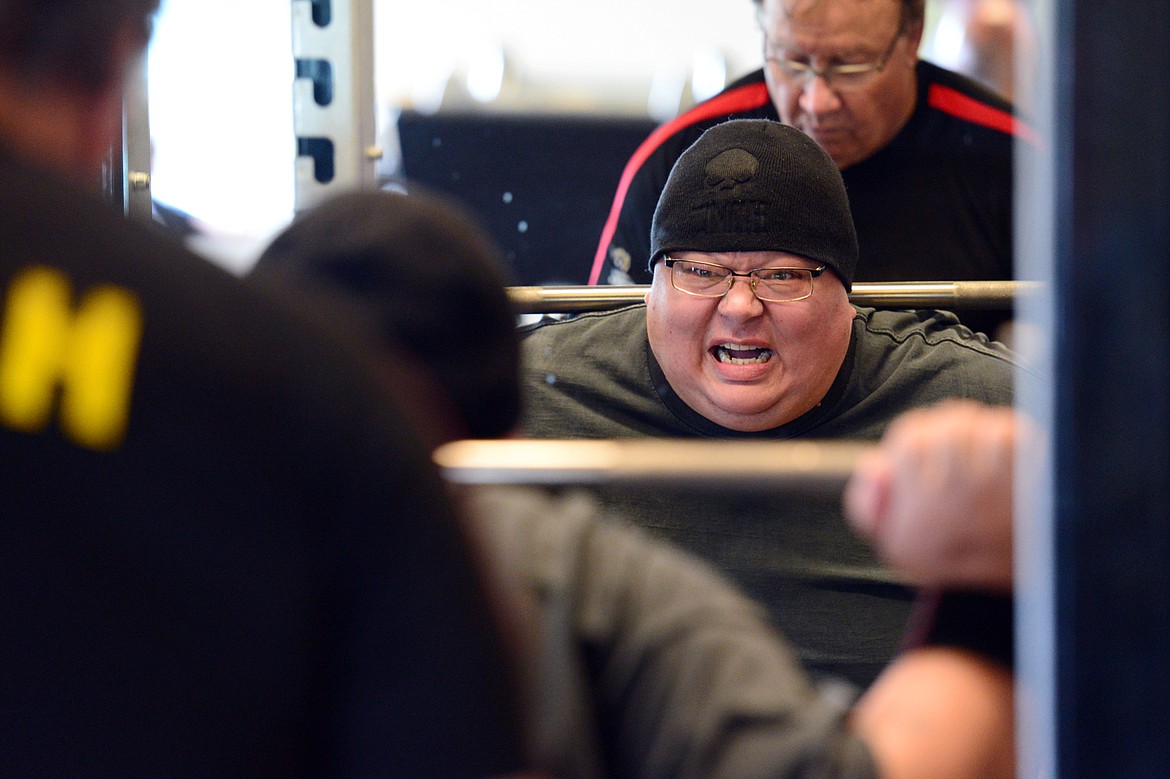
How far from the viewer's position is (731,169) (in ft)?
5.20

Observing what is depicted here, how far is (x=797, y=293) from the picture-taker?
1.61m

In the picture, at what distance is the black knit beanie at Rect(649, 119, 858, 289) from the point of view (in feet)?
5.17

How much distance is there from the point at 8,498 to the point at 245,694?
100 mm

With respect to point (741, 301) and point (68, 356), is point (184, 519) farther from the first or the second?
point (741, 301)

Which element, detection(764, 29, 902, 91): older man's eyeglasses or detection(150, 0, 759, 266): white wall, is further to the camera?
detection(764, 29, 902, 91): older man's eyeglasses

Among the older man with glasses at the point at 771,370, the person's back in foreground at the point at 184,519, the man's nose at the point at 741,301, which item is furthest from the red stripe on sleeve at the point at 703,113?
the person's back in foreground at the point at 184,519

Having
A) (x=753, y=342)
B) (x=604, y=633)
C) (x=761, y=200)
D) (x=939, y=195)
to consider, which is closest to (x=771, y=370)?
(x=753, y=342)

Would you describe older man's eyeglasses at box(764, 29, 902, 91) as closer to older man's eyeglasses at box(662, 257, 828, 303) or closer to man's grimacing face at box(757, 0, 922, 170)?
man's grimacing face at box(757, 0, 922, 170)

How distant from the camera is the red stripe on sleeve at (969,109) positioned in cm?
193

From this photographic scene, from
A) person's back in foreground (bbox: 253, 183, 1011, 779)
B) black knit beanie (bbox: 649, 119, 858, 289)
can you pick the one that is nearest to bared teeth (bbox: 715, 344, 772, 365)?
black knit beanie (bbox: 649, 119, 858, 289)

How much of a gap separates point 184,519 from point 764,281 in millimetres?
1241

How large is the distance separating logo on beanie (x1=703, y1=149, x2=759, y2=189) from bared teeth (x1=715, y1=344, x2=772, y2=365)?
20 cm

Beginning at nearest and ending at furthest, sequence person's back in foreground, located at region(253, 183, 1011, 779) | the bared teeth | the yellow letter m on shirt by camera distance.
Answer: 1. the yellow letter m on shirt
2. person's back in foreground, located at region(253, 183, 1011, 779)
3. the bared teeth

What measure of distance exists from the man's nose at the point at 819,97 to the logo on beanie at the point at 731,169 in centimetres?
32
